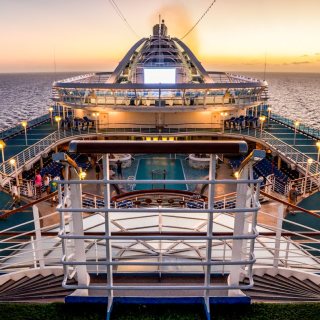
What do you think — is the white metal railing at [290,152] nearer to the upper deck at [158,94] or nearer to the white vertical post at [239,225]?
the upper deck at [158,94]

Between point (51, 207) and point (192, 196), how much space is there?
19.4 ft

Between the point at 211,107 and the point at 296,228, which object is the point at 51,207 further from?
the point at 211,107

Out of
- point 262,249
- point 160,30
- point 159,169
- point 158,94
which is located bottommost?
point 159,169

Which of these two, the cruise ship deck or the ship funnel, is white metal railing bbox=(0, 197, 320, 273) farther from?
the ship funnel

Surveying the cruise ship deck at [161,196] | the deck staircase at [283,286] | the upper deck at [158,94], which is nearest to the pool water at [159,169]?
the cruise ship deck at [161,196]

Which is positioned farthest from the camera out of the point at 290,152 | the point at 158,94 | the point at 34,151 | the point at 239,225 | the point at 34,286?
the point at 158,94

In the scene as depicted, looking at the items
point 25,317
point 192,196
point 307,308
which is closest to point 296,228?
point 192,196

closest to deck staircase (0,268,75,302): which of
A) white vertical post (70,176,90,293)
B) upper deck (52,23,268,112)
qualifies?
white vertical post (70,176,90,293)

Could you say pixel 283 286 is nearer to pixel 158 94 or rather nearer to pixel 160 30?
pixel 158 94

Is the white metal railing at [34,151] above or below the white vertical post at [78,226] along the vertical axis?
below


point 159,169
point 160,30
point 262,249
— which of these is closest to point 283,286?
point 262,249

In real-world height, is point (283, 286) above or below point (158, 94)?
below

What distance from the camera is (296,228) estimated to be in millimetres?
9281

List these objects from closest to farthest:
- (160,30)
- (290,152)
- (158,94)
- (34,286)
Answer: (34,286) < (290,152) < (158,94) < (160,30)
